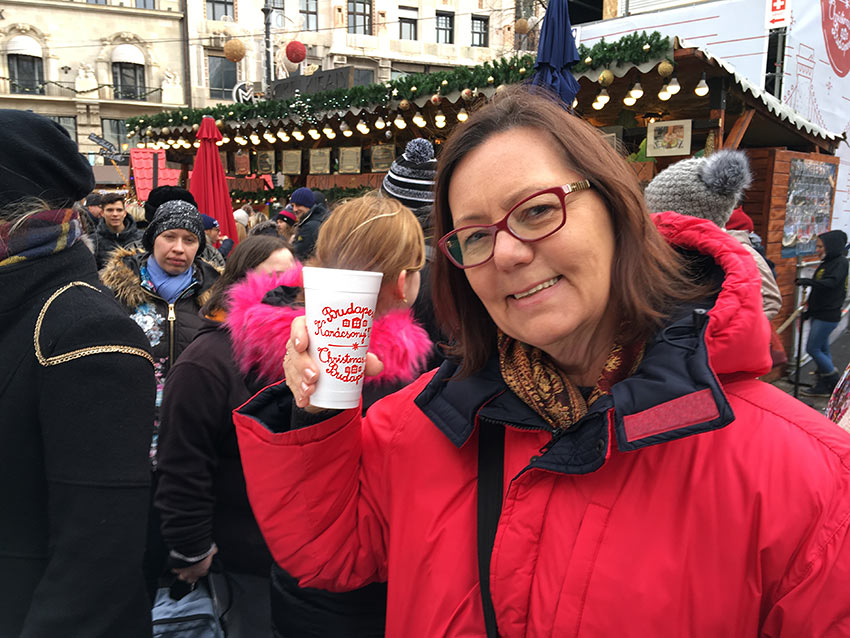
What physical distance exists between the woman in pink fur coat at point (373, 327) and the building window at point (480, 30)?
4076 cm

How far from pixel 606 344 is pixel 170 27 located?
40044 mm

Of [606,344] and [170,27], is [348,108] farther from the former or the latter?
[170,27]

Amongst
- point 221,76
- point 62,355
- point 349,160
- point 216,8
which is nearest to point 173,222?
point 62,355

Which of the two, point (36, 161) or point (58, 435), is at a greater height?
point (36, 161)

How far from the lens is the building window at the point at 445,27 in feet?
124

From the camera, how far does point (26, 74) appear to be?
32.5 meters

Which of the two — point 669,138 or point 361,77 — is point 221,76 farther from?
point 669,138

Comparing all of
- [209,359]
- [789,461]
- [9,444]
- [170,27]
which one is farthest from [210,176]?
[170,27]

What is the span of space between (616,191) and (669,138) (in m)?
6.43

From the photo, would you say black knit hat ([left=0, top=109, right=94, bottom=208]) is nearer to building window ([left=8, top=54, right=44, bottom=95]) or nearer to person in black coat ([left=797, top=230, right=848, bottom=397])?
person in black coat ([left=797, top=230, right=848, bottom=397])

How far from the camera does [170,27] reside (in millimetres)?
34156

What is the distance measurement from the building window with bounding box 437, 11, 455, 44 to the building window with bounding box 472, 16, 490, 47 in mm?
1410

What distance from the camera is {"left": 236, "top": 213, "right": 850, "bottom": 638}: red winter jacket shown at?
0.92 metres

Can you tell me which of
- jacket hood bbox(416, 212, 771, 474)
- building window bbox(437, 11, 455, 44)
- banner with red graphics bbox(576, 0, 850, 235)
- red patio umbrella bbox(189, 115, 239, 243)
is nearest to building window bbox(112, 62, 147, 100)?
building window bbox(437, 11, 455, 44)
